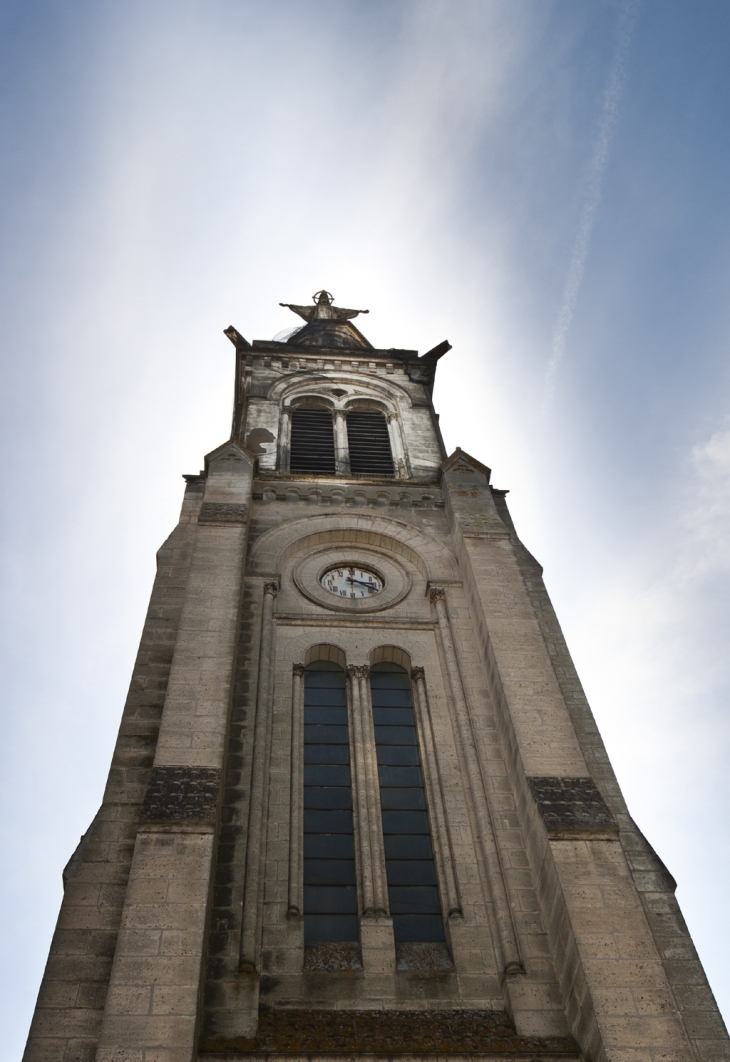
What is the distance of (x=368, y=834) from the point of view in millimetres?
11312

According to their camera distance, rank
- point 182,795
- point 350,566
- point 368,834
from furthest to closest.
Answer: point 350,566, point 368,834, point 182,795

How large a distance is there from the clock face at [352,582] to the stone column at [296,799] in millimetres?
2408

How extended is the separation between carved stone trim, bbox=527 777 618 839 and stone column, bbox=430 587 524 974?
0.92 metres

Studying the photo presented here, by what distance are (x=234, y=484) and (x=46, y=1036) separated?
10.4 meters

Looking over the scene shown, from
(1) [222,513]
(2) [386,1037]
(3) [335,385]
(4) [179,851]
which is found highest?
(3) [335,385]

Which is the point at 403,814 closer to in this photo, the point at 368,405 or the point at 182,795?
the point at 182,795

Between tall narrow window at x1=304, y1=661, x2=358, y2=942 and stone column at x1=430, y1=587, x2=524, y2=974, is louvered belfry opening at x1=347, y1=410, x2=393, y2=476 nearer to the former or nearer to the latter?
stone column at x1=430, y1=587, x2=524, y2=974

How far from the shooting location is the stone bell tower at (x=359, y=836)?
8.71 meters

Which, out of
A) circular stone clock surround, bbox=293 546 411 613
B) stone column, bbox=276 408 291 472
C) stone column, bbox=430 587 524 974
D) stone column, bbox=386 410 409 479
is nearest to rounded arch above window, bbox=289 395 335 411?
stone column, bbox=276 408 291 472

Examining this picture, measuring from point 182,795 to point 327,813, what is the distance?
242 centimetres

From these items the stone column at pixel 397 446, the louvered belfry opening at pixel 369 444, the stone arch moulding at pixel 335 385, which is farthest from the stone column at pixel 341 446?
the stone column at pixel 397 446

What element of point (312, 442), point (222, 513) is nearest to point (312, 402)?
point (312, 442)

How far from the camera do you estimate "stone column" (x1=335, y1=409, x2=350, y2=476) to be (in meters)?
21.2

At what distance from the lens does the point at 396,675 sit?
47.0ft
